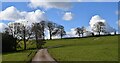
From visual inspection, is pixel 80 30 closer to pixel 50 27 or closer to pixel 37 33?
pixel 50 27

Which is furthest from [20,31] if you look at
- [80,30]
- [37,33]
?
[80,30]

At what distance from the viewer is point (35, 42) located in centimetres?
10344

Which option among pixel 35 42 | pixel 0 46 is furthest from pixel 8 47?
pixel 35 42

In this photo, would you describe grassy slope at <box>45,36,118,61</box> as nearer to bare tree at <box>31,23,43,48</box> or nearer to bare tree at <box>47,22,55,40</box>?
bare tree at <box>31,23,43,48</box>

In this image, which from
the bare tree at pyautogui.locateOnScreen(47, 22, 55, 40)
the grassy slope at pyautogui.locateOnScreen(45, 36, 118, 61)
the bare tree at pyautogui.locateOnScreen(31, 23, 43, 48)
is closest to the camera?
the grassy slope at pyautogui.locateOnScreen(45, 36, 118, 61)

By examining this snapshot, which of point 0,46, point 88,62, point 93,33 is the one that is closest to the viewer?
point 88,62

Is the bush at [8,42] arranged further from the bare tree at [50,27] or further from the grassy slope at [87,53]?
the bare tree at [50,27]

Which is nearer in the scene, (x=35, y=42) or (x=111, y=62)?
(x=111, y=62)

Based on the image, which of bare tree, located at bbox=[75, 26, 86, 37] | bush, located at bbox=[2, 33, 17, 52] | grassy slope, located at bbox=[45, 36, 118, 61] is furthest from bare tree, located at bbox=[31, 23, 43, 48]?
bare tree, located at bbox=[75, 26, 86, 37]

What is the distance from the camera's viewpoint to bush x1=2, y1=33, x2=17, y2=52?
87450mm

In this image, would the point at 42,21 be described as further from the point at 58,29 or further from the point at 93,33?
the point at 93,33

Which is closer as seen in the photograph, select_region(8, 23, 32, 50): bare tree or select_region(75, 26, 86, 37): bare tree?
select_region(8, 23, 32, 50): bare tree

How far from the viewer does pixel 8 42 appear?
287 ft

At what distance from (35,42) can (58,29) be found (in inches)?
1305
